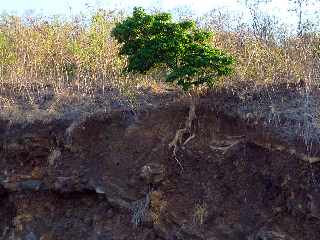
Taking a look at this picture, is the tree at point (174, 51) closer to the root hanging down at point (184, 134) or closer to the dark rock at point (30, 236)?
the root hanging down at point (184, 134)

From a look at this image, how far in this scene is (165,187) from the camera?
612 cm

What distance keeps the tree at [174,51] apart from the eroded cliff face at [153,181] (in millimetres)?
397

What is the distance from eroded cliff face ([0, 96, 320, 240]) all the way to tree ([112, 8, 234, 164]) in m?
0.40

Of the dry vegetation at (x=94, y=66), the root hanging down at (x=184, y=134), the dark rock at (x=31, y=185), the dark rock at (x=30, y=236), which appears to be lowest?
the dark rock at (x=30, y=236)

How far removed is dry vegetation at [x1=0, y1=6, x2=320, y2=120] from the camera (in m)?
7.21

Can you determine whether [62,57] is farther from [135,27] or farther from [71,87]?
[135,27]

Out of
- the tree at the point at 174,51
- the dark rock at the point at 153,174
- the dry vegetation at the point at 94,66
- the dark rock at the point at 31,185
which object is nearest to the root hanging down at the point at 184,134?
the tree at the point at 174,51

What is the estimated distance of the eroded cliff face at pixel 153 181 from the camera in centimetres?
568

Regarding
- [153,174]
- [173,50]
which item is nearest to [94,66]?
[173,50]

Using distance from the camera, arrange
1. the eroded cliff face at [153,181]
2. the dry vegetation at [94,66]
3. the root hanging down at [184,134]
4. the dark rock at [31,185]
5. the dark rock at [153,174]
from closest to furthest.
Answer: the eroded cliff face at [153,181] → the dark rock at [153,174] → the root hanging down at [184,134] → the dark rock at [31,185] → the dry vegetation at [94,66]

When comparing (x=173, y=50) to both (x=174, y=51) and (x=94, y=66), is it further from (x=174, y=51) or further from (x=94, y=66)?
(x=94, y=66)

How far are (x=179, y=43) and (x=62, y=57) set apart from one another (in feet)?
10.3

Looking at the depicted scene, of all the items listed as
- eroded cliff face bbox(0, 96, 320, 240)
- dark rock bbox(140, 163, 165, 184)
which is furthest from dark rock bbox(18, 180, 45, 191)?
dark rock bbox(140, 163, 165, 184)

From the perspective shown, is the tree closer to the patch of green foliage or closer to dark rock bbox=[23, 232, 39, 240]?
the patch of green foliage
